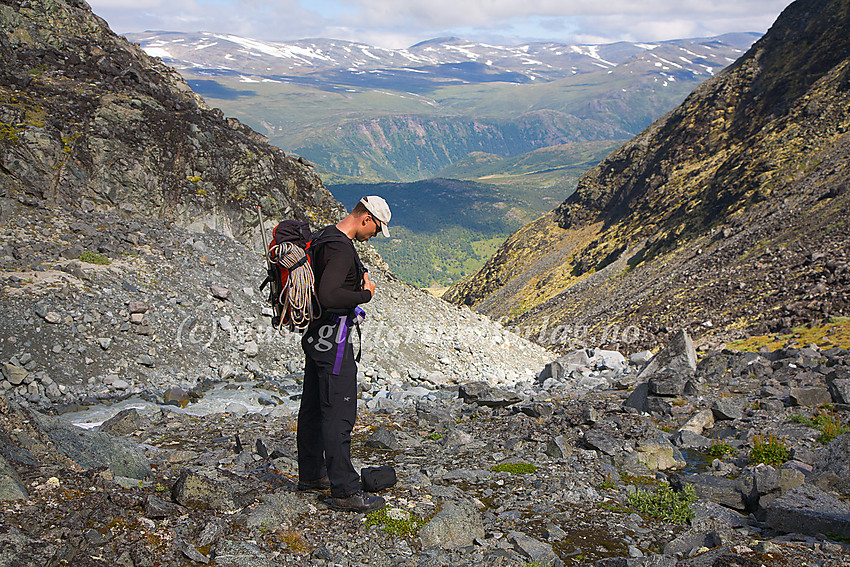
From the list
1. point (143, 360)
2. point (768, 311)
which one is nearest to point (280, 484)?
point (143, 360)

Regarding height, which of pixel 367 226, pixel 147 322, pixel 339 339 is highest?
pixel 367 226

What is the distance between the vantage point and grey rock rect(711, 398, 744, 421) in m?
9.33

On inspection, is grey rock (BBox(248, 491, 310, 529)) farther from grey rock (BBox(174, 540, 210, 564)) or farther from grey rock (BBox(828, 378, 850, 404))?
grey rock (BBox(828, 378, 850, 404))

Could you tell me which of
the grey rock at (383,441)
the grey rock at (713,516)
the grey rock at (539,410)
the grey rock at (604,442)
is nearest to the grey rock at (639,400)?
the grey rock at (539,410)

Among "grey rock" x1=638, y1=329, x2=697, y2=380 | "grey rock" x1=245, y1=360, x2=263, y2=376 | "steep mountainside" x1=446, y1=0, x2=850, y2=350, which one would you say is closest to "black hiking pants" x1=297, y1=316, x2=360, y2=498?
"grey rock" x1=245, y1=360, x2=263, y2=376

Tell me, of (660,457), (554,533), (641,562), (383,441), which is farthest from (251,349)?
(641,562)

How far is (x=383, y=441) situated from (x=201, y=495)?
3.68 meters

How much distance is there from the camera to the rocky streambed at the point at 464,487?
4410mm

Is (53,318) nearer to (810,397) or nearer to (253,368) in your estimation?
(253,368)

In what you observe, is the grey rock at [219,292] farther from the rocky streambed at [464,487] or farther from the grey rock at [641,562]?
the grey rock at [641,562]

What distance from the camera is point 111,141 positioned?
1847cm

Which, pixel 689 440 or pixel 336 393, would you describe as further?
pixel 689 440

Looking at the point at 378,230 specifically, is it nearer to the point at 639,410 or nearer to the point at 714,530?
the point at 714,530

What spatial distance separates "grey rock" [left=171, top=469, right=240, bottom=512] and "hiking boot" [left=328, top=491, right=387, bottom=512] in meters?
0.91
